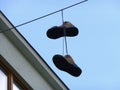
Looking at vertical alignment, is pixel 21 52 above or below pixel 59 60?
above

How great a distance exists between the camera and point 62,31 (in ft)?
44.7

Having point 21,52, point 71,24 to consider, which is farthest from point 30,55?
point 71,24

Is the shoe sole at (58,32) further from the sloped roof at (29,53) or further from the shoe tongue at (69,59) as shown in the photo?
the sloped roof at (29,53)

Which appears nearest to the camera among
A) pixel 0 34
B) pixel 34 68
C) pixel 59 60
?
pixel 59 60

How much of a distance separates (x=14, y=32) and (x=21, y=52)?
0.67 meters

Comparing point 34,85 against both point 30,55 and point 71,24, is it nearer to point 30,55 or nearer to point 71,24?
point 30,55

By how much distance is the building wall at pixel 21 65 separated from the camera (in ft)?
54.8

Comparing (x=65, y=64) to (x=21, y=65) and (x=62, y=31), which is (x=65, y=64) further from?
(x=21, y=65)

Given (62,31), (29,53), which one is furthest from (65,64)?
(29,53)

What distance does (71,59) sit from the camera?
1327 cm

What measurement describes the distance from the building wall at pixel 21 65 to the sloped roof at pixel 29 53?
102 mm

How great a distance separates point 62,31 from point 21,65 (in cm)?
377

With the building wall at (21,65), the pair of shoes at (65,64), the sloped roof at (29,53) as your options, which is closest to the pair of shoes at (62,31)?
the pair of shoes at (65,64)

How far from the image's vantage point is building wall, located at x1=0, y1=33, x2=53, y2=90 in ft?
54.8
